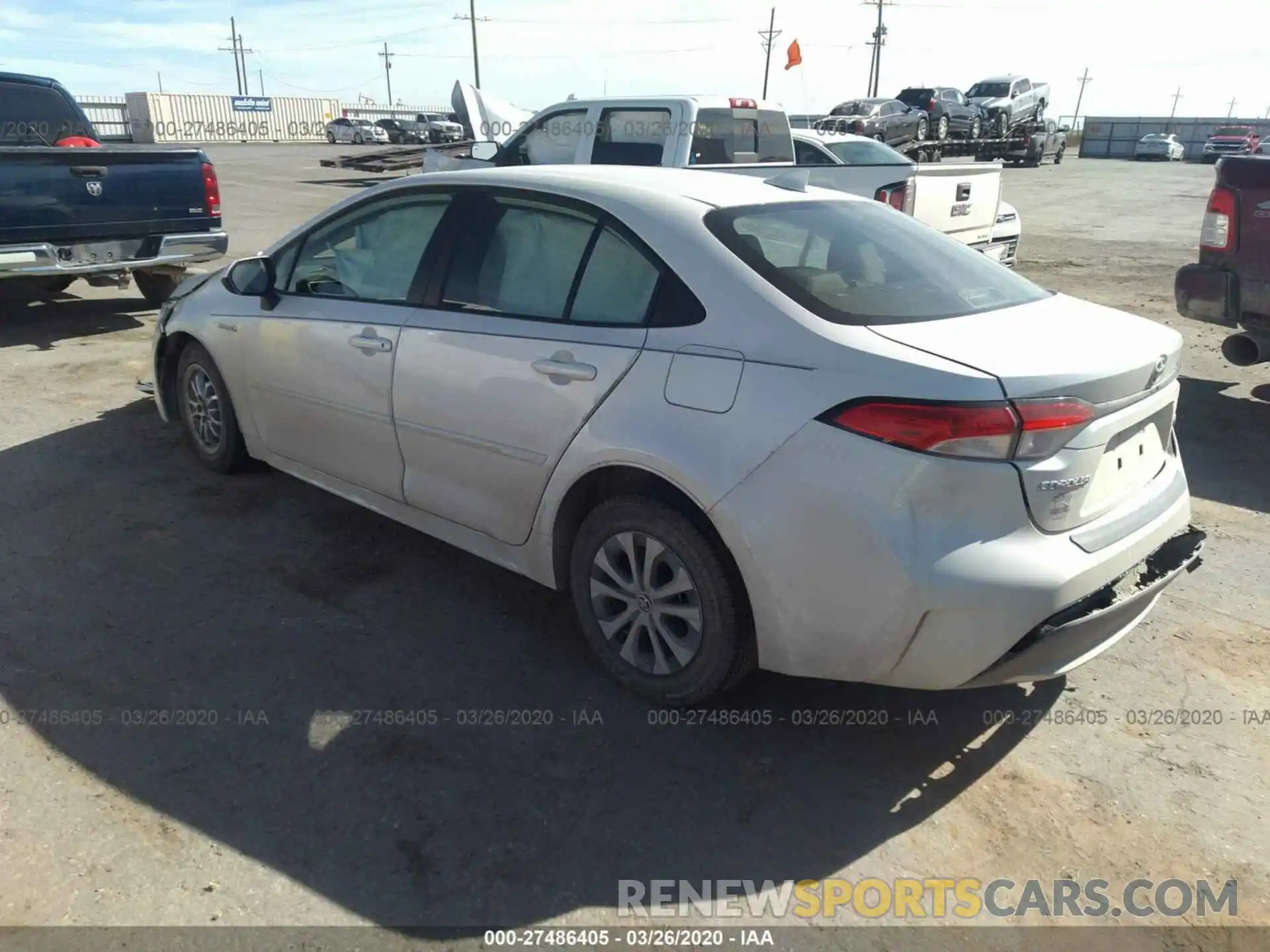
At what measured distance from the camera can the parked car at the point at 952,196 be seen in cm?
777

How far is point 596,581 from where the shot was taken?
10.7ft

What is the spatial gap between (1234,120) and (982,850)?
6809 centimetres

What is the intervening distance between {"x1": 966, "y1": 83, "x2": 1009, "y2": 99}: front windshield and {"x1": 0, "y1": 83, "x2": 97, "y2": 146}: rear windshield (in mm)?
32483

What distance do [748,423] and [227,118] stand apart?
2661 inches

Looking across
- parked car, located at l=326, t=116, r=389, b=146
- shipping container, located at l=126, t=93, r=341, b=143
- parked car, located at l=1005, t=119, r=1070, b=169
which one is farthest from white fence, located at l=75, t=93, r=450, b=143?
parked car, located at l=1005, t=119, r=1070, b=169

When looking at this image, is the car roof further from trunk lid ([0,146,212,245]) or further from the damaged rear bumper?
trunk lid ([0,146,212,245])

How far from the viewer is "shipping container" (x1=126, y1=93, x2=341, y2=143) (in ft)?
173

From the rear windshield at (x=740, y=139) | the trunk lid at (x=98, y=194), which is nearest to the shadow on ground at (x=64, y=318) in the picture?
the trunk lid at (x=98, y=194)

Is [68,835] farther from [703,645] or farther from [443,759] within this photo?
[703,645]

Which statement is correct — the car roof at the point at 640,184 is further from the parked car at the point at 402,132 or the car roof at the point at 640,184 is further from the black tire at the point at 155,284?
the parked car at the point at 402,132

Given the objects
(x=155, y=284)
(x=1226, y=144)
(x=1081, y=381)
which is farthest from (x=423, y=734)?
(x=1226, y=144)

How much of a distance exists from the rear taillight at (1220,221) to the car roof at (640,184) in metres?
3.60

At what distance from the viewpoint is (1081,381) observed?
2.61 m

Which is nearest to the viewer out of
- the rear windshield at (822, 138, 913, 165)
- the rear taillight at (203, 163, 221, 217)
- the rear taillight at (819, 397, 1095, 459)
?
the rear taillight at (819, 397, 1095, 459)
